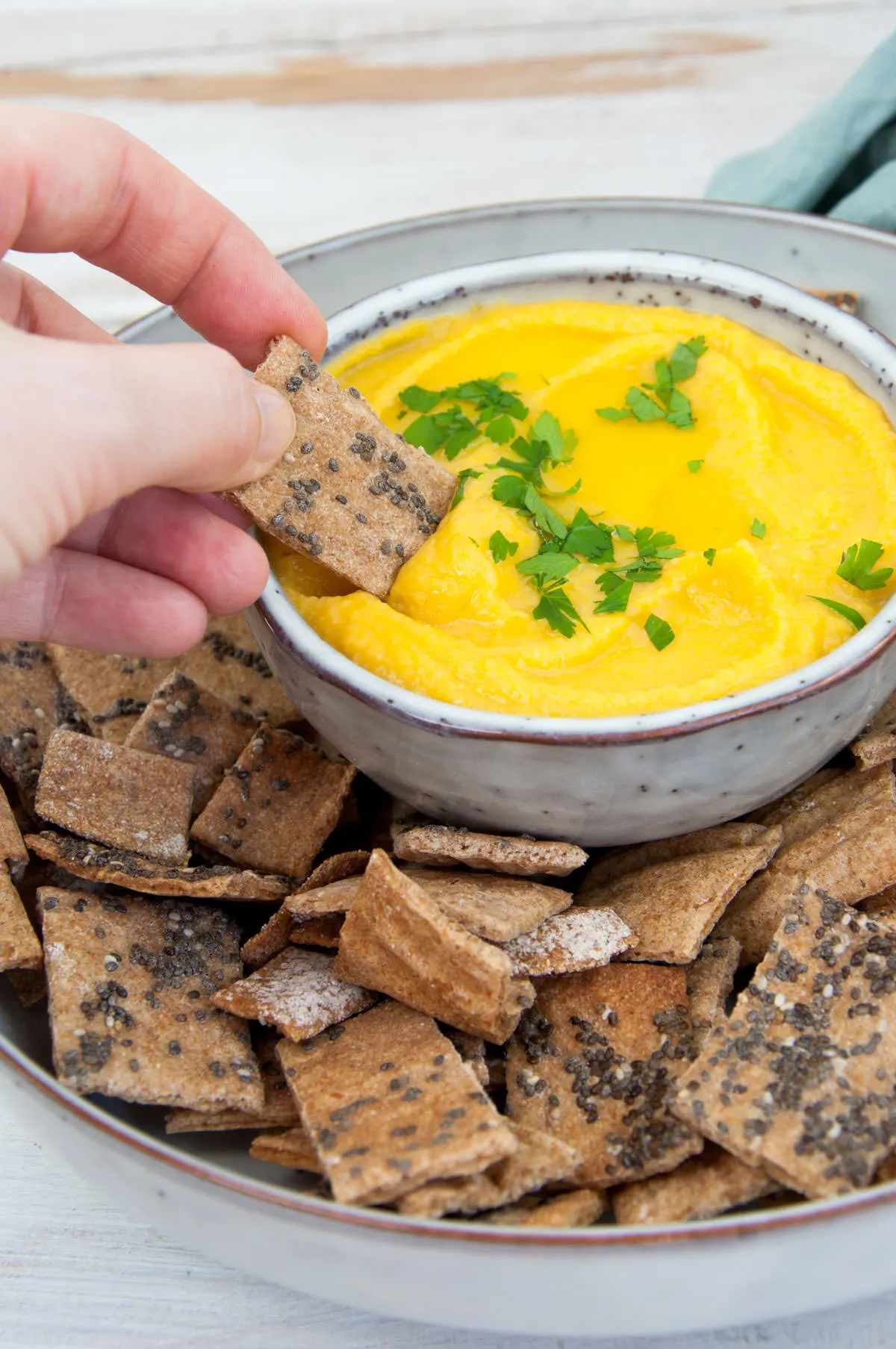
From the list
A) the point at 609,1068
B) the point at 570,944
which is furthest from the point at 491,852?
the point at 609,1068

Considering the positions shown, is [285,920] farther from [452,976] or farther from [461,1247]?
[461,1247]

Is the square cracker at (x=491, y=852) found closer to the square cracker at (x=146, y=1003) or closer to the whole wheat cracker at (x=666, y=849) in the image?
the whole wheat cracker at (x=666, y=849)

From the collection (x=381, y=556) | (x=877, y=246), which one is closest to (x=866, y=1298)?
(x=381, y=556)

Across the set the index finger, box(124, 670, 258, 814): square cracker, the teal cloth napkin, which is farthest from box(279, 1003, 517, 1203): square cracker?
the teal cloth napkin

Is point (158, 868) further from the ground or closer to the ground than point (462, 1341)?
further from the ground

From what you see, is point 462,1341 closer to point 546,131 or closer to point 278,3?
point 546,131

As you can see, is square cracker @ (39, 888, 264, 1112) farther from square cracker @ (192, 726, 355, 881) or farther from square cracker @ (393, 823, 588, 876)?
square cracker @ (393, 823, 588, 876)
